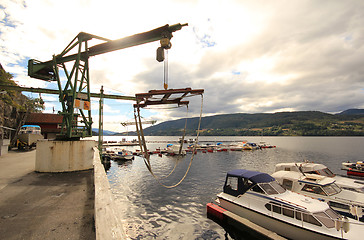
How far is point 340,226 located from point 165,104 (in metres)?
11.6

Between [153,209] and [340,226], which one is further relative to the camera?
[153,209]

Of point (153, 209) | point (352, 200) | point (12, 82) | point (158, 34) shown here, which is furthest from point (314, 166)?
point (12, 82)

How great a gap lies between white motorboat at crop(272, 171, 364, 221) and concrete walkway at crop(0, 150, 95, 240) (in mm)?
16830

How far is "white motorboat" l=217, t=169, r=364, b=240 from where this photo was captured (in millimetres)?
9062

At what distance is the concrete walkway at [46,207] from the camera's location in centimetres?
459

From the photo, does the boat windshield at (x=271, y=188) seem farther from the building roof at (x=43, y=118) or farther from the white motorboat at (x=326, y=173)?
the building roof at (x=43, y=118)

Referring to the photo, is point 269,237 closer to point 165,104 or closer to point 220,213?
point 220,213

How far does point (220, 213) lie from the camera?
1360 centimetres

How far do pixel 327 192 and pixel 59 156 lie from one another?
823 inches

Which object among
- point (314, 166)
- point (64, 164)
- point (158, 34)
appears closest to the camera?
point (64, 164)

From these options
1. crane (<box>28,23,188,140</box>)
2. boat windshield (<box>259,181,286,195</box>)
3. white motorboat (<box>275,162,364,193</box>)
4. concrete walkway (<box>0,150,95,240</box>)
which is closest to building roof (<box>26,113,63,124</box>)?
crane (<box>28,23,188,140</box>)

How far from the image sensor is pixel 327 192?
45.0ft

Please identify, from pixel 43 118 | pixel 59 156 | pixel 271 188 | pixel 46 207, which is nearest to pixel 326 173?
pixel 271 188

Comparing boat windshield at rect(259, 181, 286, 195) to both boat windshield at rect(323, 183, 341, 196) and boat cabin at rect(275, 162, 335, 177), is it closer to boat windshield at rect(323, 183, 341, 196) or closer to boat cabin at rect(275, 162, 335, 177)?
boat windshield at rect(323, 183, 341, 196)
